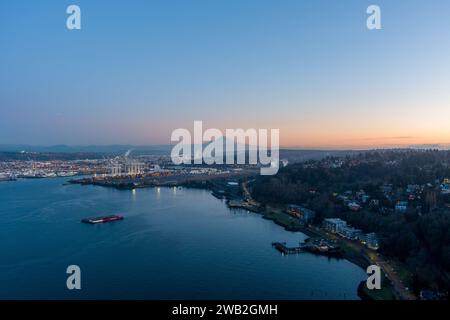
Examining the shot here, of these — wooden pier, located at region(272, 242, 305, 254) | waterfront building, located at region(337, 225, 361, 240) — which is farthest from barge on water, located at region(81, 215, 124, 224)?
waterfront building, located at region(337, 225, 361, 240)

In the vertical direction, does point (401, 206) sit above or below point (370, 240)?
above

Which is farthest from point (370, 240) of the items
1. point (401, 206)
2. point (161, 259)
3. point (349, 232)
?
point (161, 259)

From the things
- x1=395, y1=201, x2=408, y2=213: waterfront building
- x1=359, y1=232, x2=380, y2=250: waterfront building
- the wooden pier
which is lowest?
the wooden pier

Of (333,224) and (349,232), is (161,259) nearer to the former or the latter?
(349,232)

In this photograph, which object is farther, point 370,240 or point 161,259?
point 370,240

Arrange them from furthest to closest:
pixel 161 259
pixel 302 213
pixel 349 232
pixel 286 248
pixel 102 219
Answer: pixel 302 213
pixel 102 219
pixel 349 232
pixel 286 248
pixel 161 259

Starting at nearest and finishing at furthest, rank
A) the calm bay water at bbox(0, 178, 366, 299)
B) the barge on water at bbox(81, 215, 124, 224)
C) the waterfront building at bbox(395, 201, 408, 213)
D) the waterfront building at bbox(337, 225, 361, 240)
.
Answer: the calm bay water at bbox(0, 178, 366, 299) < the waterfront building at bbox(337, 225, 361, 240) < the waterfront building at bbox(395, 201, 408, 213) < the barge on water at bbox(81, 215, 124, 224)

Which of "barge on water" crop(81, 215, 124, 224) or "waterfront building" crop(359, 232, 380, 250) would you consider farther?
"barge on water" crop(81, 215, 124, 224)

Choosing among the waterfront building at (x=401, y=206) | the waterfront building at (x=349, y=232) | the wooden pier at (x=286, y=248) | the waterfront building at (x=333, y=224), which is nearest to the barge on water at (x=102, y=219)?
the wooden pier at (x=286, y=248)

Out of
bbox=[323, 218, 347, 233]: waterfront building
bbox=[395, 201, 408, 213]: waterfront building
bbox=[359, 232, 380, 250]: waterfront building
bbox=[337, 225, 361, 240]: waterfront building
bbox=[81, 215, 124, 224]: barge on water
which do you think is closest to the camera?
bbox=[359, 232, 380, 250]: waterfront building

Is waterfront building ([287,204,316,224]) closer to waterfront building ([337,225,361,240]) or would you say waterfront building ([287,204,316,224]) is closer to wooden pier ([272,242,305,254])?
waterfront building ([337,225,361,240])
